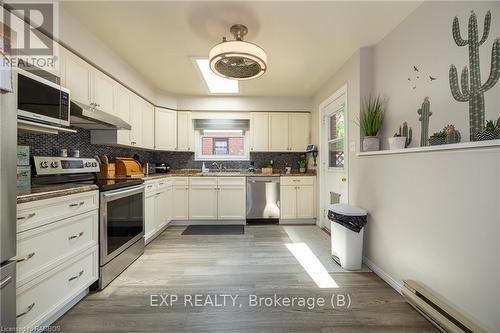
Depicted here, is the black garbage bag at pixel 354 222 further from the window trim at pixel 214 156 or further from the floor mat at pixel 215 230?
the window trim at pixel 214 156

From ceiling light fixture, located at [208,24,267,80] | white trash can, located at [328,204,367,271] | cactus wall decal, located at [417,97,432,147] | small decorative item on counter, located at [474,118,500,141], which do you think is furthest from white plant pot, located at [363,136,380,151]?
ceiling light fixture, located at [208,24,267,80]

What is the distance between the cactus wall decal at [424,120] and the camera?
1.79 metres

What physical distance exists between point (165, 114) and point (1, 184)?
318 cm

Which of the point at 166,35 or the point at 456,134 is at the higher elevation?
the point at 166,35

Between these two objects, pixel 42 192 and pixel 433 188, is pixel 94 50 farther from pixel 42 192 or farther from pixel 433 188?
pixel 433 188

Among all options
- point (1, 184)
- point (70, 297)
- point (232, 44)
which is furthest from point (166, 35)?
point (70, 297)

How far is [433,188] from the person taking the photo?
1544mm

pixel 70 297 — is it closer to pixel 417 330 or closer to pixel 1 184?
pixel 1 184

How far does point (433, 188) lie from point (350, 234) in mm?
912

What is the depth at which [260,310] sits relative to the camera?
164cm

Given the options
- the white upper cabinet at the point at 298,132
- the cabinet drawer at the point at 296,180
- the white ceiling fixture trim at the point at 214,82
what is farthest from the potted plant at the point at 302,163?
the white ceiling fixture trim at the point at 214,82

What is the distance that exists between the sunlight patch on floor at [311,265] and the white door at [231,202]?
48.3 inches

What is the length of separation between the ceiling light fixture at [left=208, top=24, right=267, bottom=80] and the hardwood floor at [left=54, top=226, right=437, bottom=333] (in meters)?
2.05

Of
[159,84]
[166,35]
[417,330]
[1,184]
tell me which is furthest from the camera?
[159,84]
